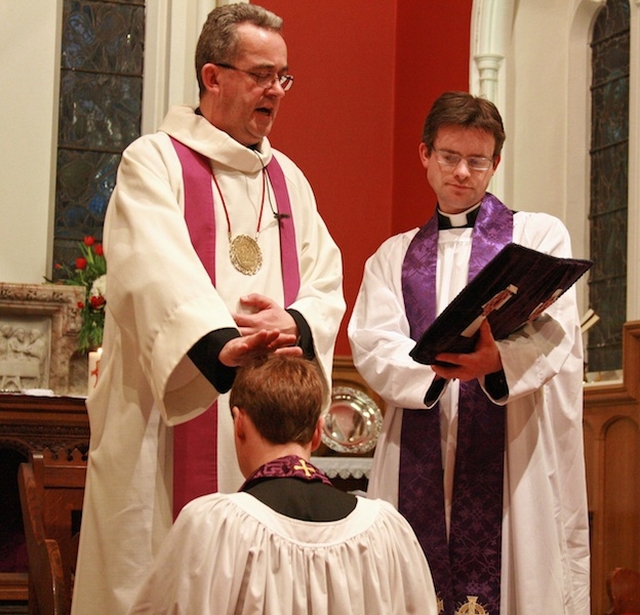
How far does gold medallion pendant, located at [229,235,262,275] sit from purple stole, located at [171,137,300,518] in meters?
0.06

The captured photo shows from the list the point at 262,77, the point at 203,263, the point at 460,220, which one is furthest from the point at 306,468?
the point at 460,220

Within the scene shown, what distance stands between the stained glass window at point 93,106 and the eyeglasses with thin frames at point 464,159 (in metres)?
4.14

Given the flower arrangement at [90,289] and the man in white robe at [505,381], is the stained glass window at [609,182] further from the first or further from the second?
the man in white robe at [505,381]

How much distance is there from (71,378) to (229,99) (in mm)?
3898

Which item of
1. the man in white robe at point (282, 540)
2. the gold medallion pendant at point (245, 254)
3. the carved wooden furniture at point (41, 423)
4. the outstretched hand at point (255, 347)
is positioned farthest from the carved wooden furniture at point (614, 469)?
the man in white robe at point (282, 540)

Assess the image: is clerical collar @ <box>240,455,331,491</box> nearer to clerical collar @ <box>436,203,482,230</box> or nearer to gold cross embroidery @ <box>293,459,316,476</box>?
gold cross embroidery @ <box>293,459,316,476</box>

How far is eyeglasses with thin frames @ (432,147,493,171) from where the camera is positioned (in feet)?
12.6

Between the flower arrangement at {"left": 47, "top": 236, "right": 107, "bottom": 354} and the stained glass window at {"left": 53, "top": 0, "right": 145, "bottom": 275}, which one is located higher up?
the stained glass window at {"left": 53, "top": 0, "right": 145, "bottom": 275}

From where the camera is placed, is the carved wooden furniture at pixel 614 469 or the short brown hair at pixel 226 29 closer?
the short brown hair at pixel 226 29

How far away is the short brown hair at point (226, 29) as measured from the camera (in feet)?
11.0

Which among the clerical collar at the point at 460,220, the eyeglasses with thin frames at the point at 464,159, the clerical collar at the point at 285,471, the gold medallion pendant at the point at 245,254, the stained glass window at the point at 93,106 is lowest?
the clerical collar at the point at 285,471

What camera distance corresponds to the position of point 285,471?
2.40 m

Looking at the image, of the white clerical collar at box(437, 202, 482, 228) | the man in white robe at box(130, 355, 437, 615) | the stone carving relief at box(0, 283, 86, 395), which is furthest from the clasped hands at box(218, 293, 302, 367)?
the stone carving relief at box(0, 283, 86, 395)

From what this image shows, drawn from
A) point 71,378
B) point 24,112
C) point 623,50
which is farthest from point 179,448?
point 623,50
